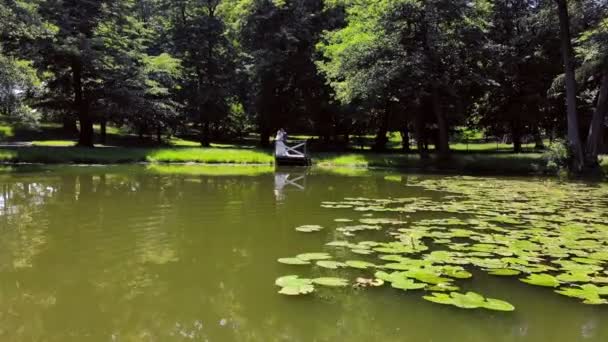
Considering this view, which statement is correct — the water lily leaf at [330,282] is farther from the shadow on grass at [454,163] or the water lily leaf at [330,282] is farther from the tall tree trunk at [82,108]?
the tall tree trunk at [82,108]

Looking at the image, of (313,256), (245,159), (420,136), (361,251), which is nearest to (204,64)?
(245,159)

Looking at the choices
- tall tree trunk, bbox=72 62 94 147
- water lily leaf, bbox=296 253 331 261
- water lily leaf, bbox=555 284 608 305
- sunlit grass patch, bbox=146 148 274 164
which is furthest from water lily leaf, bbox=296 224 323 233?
tall tree trunk, bbox=72 62 94 147

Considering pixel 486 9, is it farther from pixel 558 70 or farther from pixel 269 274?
pixel 269 274

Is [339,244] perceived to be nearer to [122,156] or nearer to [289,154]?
[289,154]

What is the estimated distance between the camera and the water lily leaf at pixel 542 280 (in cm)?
514

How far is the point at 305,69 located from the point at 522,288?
91.8 ft

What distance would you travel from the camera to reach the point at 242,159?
84.0 feet

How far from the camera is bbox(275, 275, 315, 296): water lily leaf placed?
4742 millimetres

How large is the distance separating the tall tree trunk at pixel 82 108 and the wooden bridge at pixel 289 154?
11505 mm

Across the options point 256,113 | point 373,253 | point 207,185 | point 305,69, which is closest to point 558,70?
point 305,69

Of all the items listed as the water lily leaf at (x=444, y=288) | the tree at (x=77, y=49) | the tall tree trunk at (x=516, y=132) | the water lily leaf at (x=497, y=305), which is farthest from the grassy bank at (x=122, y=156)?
the water lily leaf at (x=497, y=305)

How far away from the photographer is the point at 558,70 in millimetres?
28109

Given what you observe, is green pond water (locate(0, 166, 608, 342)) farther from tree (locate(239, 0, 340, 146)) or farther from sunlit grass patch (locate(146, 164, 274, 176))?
tree (locate(239, 0, 340, 146))

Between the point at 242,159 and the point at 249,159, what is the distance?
355mm
